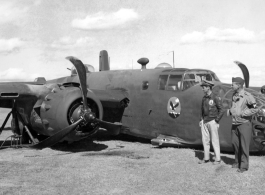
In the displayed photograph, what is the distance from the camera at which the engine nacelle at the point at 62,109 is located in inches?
442

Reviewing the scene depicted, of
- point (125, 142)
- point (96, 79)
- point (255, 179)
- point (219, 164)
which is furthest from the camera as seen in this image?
point (96, 79)

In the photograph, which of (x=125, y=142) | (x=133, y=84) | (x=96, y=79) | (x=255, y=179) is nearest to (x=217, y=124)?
(x=255, y=179)

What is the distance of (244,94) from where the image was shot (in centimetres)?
858

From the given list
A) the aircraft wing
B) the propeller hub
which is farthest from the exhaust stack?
the propeller hub

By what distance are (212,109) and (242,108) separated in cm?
104

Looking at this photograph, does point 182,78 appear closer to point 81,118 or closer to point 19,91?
point 81,118

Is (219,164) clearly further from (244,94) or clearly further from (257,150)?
(244,94)

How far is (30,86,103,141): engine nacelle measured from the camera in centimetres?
1122

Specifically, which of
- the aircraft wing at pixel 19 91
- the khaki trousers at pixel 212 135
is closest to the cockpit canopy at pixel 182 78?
the khaki trousers at pixel 212 135

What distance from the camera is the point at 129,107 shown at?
1348cm

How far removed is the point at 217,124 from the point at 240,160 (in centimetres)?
117

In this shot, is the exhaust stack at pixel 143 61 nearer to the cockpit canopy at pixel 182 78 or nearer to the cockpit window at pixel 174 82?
the cockpit canopy at pixel 182 78

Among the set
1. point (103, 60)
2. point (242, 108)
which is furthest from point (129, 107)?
point (103, 60)

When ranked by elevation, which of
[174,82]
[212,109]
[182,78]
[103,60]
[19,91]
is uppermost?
[103,60]
